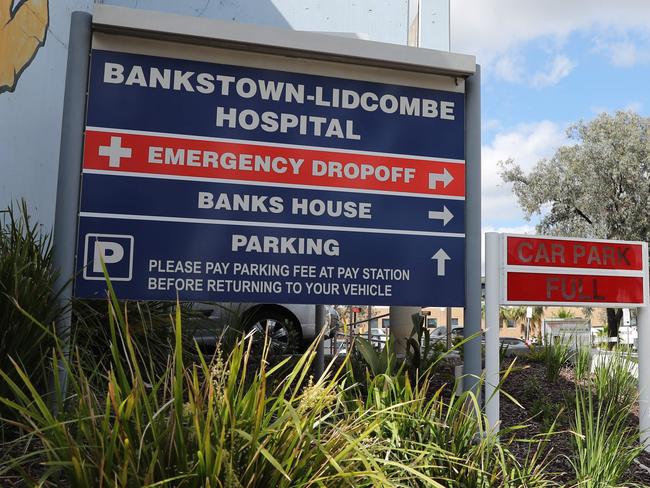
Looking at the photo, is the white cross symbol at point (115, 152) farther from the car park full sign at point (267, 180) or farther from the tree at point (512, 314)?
the tree at point (512, 314)

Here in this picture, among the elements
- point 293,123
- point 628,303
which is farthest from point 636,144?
point 293,123

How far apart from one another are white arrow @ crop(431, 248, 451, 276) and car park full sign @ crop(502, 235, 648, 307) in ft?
1.96

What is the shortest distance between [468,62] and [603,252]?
1790mm

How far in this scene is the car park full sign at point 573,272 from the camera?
15.8 feet

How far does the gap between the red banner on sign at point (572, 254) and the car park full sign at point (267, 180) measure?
604mm

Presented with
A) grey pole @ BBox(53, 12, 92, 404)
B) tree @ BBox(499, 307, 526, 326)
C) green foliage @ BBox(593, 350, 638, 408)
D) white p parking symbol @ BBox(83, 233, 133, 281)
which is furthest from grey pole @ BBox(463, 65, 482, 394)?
tree @ BBox(499, 307, 526, 326)

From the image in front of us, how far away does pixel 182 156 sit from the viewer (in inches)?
159

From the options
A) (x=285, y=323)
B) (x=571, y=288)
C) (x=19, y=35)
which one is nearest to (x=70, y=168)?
(x=19, y=35)

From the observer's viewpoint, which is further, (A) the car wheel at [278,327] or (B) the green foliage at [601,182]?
(B) the green foliage at [601,182]

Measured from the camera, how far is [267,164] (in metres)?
4.19

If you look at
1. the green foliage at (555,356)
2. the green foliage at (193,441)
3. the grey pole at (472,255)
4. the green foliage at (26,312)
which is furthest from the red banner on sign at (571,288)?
the green foliage at (26,312)

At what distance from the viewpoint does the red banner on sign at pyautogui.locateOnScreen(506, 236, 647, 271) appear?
483 cm

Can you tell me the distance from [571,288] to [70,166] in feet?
11.4

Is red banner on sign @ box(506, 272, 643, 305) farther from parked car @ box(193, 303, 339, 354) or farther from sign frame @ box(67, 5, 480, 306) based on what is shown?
parked car @ box(193, 303, 339, 354)
